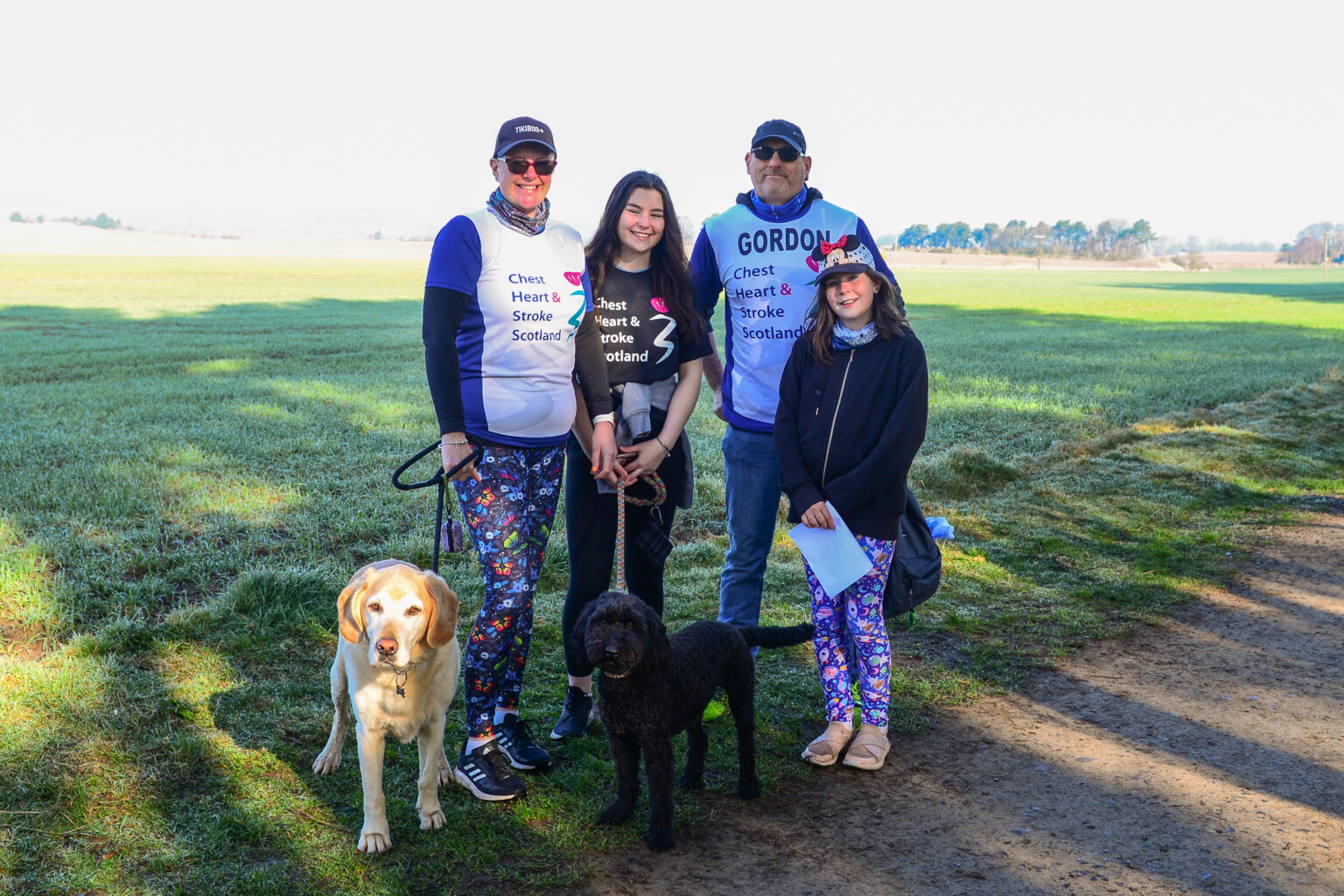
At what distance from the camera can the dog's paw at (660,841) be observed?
345cm

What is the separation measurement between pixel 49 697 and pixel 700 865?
3.09 metres

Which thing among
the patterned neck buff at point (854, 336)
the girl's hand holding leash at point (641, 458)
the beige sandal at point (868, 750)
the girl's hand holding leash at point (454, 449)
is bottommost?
the beige sandal at point (868, 750)

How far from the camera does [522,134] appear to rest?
3678 millimetres

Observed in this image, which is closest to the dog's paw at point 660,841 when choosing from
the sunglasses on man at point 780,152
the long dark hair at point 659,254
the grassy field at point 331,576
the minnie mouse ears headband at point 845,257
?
the grassy field at point 331,576

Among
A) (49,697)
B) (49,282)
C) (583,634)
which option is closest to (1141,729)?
(583,634)

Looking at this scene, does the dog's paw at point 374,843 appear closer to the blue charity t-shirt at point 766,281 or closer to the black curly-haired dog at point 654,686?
the black curly-haired dog at point 654,686

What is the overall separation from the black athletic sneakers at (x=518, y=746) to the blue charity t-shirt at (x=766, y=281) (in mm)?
1720

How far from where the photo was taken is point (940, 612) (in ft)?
19.6

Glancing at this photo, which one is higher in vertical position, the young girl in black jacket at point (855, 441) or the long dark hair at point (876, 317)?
the long dark hair at point (876, 317)

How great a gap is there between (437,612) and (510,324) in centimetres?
115

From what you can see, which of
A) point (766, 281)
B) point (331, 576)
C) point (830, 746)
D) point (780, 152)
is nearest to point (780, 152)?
point (780, 152)

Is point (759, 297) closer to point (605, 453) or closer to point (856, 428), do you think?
point (856, 428)

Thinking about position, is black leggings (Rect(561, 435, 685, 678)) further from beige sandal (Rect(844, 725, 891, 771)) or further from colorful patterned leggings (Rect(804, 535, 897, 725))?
beige sandal (Rect(844, 725, 891, 771))

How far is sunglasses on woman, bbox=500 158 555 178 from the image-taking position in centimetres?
370
